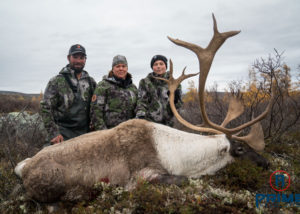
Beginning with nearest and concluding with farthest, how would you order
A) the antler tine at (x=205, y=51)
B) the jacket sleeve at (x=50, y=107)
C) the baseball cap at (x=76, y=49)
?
the antler tine at (x=205, y=51) < the jacket sleeve at (x=50, y=107) < the baseball cap at (x=76, y=49)

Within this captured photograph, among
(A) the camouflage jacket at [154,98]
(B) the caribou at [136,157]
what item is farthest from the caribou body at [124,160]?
(A) the camouflage jacket at [154,98]

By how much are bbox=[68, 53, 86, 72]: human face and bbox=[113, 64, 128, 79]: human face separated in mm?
784

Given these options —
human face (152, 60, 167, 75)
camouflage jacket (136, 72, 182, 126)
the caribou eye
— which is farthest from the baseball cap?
the caribou eye

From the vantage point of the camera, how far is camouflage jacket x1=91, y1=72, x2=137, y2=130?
15.8 ft

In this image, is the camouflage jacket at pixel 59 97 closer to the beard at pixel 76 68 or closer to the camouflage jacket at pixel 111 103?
the beard at pixel 76 68

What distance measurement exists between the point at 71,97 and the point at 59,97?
0.25 m

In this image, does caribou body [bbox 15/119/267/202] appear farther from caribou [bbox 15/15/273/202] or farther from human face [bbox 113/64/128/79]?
human face [bbox 113/64/128/79]

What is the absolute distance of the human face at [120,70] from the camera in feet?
16.5

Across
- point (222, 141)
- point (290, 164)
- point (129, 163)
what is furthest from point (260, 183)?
point (129, 163)

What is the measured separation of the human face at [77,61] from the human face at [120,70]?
784 mm

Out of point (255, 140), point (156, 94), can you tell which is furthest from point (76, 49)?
point (255, 140)

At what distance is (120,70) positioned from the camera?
16.6 ft

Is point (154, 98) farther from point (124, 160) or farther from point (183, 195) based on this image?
point (183, 195)

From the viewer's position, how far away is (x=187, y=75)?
15.0ft
